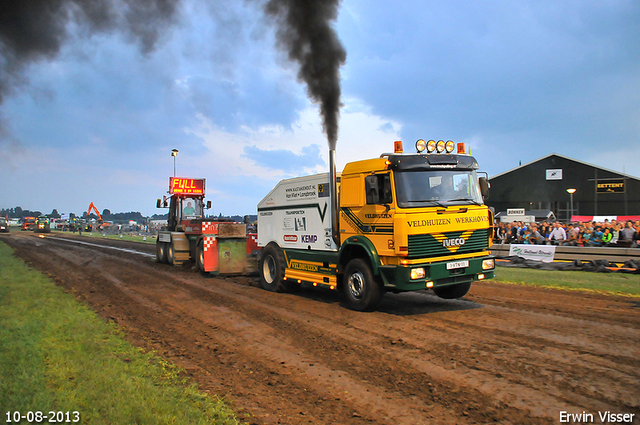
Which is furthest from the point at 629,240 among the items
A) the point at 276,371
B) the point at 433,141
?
the point at 276,371

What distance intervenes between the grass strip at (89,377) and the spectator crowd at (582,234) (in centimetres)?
1582

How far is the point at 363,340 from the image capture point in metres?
6.37

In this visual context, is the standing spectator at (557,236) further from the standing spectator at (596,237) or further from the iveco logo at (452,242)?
the iveco logo at (452,242)

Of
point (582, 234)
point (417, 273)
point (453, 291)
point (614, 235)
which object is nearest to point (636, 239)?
point (614, 235)

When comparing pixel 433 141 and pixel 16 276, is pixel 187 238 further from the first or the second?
pixel 433 141

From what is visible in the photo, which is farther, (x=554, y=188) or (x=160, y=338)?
(x=554, y=188)

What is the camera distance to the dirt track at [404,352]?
13.3 feet

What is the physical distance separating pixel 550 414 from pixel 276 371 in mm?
2957

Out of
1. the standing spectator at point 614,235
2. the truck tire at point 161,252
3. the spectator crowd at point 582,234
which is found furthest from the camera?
the truck tire at point 161,252

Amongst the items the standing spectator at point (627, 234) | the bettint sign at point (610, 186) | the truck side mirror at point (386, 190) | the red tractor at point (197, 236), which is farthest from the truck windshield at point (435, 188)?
the bettint sign at point (610, 186)

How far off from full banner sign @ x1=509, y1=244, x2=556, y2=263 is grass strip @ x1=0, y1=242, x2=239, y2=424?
14749mm

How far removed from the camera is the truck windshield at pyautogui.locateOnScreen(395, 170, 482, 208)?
7.80 m

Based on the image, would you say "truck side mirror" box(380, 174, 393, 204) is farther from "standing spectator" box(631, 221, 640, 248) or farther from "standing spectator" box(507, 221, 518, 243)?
"standing spectator" box(507, 221, 518, 243)

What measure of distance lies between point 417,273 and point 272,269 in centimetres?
513
